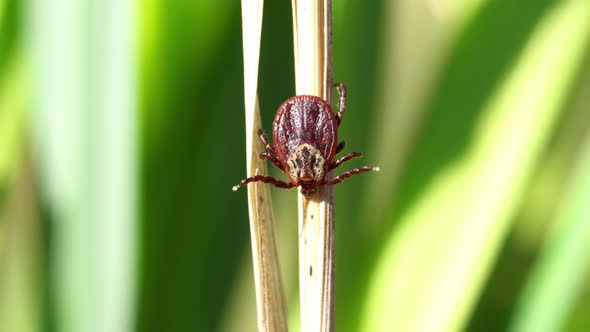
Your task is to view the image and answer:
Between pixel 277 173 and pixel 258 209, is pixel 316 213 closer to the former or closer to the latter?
pixel 258 209

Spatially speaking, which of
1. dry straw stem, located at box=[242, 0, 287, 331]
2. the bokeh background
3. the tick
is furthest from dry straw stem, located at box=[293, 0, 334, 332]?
the bokeh background

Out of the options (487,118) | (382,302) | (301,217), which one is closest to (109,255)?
(301,217)

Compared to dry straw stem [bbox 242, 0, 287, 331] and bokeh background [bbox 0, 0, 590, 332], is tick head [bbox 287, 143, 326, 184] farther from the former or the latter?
dry straw stem [bbox 242, 0, 287, 331]

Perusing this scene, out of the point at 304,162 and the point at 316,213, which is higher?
the point at 304,162

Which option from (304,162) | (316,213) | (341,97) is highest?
(341,97)

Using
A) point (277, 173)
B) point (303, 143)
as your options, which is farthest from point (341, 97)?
point (277, 173)

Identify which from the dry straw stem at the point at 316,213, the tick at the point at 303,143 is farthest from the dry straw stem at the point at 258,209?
the tick at the point at 303,143
